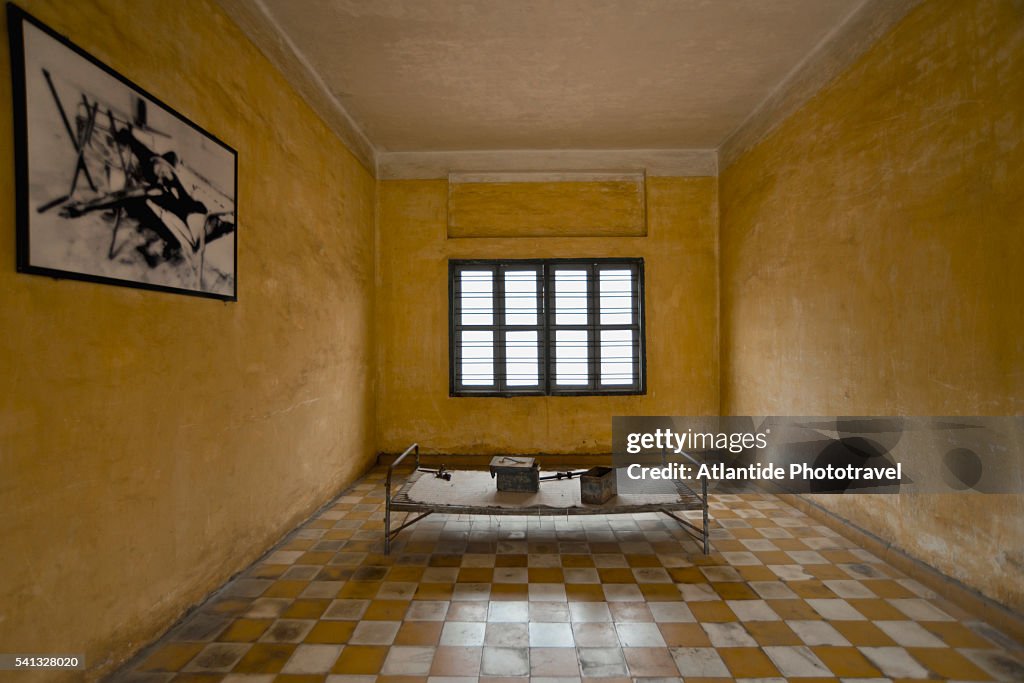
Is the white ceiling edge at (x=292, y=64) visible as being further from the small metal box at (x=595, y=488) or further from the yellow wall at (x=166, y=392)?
the small metal box at (x=595, y=488)

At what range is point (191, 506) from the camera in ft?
9.99

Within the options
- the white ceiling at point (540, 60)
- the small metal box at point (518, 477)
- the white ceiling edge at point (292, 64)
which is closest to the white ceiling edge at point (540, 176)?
the white ceiling at point (540, 60)

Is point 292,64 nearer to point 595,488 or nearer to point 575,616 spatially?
point 595,488

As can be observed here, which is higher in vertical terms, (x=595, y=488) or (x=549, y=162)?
(x=549, y=162)

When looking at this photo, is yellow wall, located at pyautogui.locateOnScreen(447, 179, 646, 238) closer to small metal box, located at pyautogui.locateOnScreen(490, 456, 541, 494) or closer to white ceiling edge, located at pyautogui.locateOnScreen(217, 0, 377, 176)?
white ceiling edge, located at pyautogui.locateOnScreen(217, 0, 377, 176)

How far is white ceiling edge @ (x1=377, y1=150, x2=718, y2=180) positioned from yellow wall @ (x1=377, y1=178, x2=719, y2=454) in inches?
6.2

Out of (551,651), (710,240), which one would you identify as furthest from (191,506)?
(710,240)

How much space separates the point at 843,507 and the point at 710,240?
3667 mm

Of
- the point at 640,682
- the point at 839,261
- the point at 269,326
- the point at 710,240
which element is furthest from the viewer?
the point at 710,240

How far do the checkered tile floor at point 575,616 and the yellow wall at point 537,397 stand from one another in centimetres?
240

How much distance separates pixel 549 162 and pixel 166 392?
5.26m

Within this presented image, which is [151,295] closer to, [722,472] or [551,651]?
[551,651]

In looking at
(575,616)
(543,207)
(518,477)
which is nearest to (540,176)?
(543,207)

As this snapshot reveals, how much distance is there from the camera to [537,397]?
6738 mm
